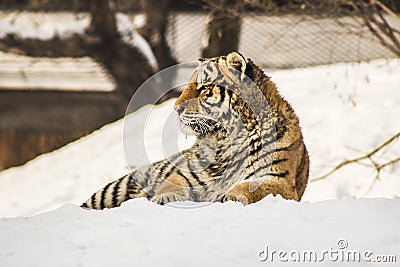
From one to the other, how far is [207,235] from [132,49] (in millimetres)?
5432

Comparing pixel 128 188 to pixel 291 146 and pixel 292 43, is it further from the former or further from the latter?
pixel 292 43

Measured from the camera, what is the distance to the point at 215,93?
3.60 m

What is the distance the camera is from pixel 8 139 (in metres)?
8.59

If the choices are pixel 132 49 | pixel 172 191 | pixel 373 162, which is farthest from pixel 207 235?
pixel 132 49

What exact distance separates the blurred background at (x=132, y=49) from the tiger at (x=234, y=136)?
2.99 metres

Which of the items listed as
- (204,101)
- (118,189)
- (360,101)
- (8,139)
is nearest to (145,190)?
(118,189)

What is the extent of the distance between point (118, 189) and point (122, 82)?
4.33m

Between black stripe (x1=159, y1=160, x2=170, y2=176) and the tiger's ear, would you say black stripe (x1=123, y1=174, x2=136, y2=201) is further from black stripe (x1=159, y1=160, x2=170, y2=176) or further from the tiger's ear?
the tiger's ear

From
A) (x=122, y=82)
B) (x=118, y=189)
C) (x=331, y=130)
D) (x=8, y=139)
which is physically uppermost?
(x=118, y=189)

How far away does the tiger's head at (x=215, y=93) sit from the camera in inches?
141

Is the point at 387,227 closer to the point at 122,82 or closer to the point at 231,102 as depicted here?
the point at 231,102

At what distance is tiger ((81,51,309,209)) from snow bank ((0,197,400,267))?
36cm

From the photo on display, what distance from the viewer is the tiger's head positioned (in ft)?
11.8

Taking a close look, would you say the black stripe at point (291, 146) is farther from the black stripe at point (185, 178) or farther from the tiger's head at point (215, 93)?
the black stripe at point (185, 178)
